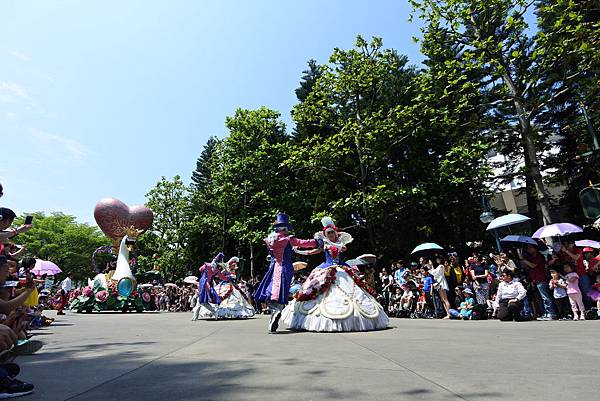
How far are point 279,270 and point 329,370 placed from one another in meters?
4.99

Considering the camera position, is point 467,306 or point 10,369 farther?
point 467,306

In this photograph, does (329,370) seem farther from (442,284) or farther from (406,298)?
(406,298)

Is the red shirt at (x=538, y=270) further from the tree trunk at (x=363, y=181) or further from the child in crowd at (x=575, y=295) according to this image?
the tree trunk at (x=363, y=181)

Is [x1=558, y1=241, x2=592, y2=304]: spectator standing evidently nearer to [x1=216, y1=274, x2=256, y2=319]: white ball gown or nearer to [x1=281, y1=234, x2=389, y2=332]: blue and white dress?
[x1=281, y1=234, x2=389, y2=332]: blue and white dress

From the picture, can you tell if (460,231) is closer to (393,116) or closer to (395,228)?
(395,228)

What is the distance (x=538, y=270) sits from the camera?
34.8 feet

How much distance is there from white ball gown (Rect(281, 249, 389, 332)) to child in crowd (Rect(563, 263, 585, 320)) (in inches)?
188

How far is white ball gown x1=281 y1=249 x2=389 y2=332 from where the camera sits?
800 cm

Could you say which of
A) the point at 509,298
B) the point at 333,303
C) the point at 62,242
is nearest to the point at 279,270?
the point at 333,303

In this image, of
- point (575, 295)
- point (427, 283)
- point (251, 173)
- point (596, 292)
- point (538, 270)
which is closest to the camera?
point (575, 295)

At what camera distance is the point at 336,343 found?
6.04 meters

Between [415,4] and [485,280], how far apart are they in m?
11.0

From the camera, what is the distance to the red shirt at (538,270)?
10.5 metres

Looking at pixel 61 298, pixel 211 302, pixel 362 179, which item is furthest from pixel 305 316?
pixel 61 298
